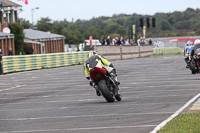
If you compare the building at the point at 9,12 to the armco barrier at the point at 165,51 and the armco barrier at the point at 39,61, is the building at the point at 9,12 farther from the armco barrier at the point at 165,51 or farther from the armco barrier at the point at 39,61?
the armco barrier at the point at 165,51

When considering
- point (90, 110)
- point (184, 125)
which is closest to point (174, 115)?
point (184, 125)

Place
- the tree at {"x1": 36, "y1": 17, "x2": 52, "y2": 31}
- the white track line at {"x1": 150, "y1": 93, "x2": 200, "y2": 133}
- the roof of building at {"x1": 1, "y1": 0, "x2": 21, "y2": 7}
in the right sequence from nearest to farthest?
the white track line at {"x1": 150, "y1": 93, "x2": 200, "y2": 133} → the roof of building at {"x1": 1, "y1": 0, "x2": 21, "y2": 7} → the tree at {"x1": 36, "y1": 17, "x2": 52, "y2": 31}

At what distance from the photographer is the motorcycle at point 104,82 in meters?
14.5

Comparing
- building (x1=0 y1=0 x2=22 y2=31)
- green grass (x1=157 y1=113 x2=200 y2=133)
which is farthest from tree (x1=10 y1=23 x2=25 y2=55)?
green grass (x1=157 y1=113 x2=200 y2=133)

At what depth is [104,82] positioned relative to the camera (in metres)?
14.5

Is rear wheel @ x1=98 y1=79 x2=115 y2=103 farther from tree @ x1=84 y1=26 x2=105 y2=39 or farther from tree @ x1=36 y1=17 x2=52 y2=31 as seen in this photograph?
tree @ x1=84 y1=26 x2=105 y2=39

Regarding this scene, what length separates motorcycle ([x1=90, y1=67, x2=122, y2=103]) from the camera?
14.5 metres

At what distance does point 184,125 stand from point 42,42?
71.3m

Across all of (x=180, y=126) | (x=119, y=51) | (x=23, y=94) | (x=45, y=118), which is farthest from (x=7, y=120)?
(x=119, y=51)

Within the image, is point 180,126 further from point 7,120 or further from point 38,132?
point 7,120

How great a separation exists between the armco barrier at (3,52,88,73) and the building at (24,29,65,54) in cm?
2300

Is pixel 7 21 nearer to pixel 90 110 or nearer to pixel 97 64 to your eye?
pixel 97 64

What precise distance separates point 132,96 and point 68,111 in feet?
11.9

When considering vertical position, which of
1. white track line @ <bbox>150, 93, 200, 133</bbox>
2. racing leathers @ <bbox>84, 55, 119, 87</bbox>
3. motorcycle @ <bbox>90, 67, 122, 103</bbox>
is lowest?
white track line @ <bbox>150, 93, 200, 133</bbox>
